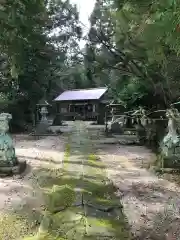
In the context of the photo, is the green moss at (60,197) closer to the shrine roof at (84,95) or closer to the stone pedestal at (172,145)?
the stone pedestal at (172,145)

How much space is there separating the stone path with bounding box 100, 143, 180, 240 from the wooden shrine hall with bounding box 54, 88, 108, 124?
20.1m

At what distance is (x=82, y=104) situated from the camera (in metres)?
30.9

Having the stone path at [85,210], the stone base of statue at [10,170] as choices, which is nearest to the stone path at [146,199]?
the stone path at [85,210]

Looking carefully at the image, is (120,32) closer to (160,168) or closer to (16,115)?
(160,168)

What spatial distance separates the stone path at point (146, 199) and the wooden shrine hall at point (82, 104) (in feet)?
66.0

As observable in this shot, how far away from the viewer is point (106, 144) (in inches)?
519

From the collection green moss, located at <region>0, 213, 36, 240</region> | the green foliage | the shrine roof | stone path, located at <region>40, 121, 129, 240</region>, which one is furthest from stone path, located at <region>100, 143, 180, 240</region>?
the shrine roof

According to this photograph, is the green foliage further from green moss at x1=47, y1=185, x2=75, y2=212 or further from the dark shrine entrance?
the dark shrine entrance

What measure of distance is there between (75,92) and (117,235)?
28.6 m

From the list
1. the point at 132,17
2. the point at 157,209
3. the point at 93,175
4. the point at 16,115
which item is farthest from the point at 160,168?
the point at 16,115

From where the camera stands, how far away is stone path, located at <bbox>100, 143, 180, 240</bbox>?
4328mm

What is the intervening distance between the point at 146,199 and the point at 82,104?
25.4m

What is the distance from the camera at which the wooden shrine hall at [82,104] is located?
29688mm

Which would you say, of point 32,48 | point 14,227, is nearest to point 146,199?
point 14,227
